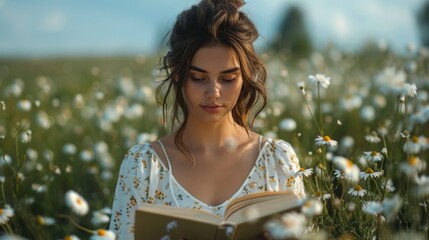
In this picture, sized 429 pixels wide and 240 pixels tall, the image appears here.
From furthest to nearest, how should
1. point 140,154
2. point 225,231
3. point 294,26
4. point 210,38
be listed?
1. point 294,26
2. point 140,154
3. point 210,38
4. point 225,231

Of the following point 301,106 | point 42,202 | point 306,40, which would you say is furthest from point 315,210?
point 306,40

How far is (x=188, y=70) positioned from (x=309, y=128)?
2.07m

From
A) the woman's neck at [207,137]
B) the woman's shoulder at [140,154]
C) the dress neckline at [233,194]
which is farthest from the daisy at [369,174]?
the woman's shoulder at [140,154]

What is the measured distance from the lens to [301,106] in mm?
4996

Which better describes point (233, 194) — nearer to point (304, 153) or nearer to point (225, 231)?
point (225, 231)

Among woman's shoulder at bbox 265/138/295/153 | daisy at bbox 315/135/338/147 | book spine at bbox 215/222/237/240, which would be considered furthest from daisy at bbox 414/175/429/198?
woman's shoulder at bbox 265/138/295/153

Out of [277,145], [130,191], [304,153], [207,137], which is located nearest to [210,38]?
[207,137]

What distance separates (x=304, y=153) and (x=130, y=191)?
117cm

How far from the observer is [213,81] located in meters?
2.04

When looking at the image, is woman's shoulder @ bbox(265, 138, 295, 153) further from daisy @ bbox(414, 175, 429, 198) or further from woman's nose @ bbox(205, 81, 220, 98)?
daisy @ bbox(414, 175, 429, 198)

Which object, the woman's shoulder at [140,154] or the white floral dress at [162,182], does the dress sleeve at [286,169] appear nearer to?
the white floral dress at [162,182]

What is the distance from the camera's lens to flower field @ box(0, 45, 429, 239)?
6.30 ft

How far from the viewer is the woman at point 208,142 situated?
2.08m

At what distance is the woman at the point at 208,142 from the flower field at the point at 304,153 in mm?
183
